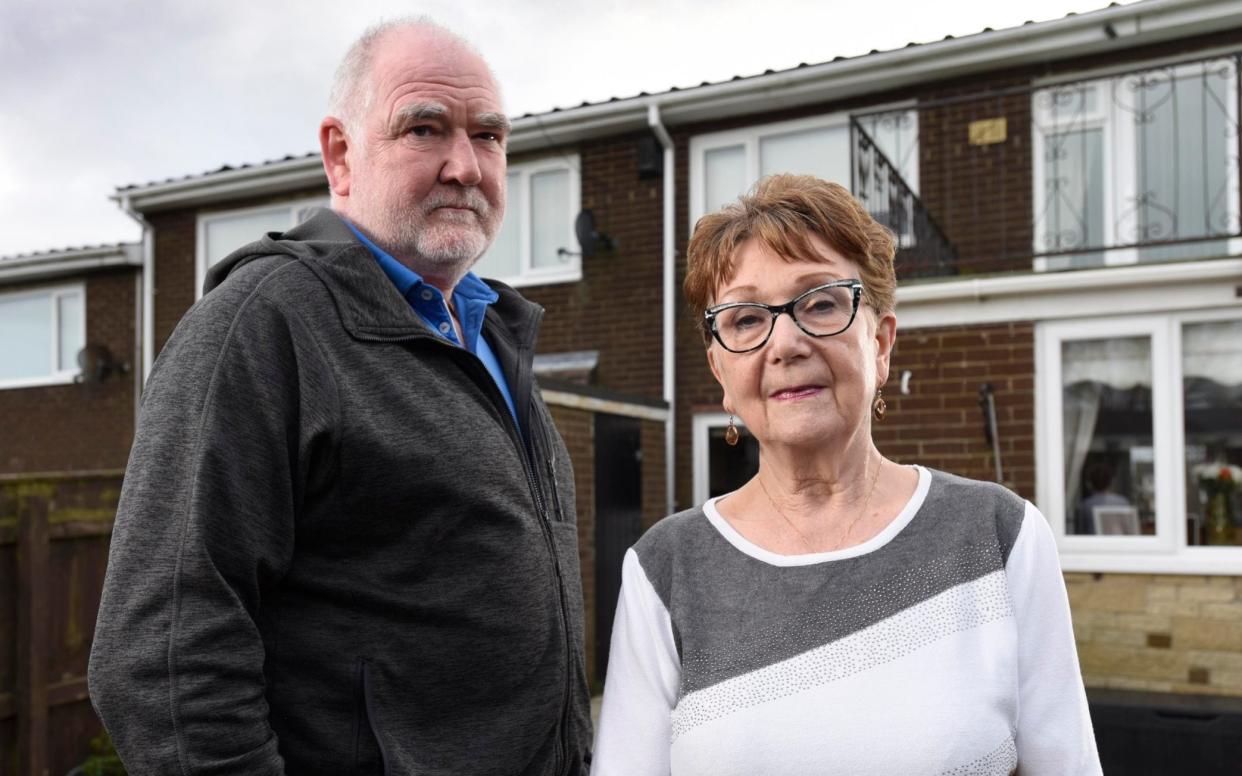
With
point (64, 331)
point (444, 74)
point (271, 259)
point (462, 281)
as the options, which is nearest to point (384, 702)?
point (271, 259)

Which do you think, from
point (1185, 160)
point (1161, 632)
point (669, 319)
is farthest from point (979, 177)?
point (1161, 632)

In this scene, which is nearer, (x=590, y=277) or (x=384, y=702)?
(x=384, y=702)

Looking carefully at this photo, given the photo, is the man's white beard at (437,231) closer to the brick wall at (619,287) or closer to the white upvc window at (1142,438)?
the white upvc window at (1142,438)

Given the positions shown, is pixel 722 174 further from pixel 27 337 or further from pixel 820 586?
pixel 27 337

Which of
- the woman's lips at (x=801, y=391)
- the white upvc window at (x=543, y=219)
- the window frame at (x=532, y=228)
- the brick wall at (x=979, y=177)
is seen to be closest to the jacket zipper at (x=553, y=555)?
the woman's lips at (x=801, y=391)

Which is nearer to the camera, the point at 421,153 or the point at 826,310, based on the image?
the point at 826,310

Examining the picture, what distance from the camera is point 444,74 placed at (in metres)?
1.81

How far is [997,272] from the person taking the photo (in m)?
7.21

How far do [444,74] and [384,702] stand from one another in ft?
3.58

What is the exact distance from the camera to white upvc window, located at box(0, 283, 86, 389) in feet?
43.4

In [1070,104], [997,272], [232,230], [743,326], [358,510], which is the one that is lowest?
[358,510]

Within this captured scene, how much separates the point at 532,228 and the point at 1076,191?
5125 mm

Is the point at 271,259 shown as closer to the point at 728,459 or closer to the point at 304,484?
the point at 304,484

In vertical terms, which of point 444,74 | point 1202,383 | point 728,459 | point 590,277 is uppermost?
point 590,277
